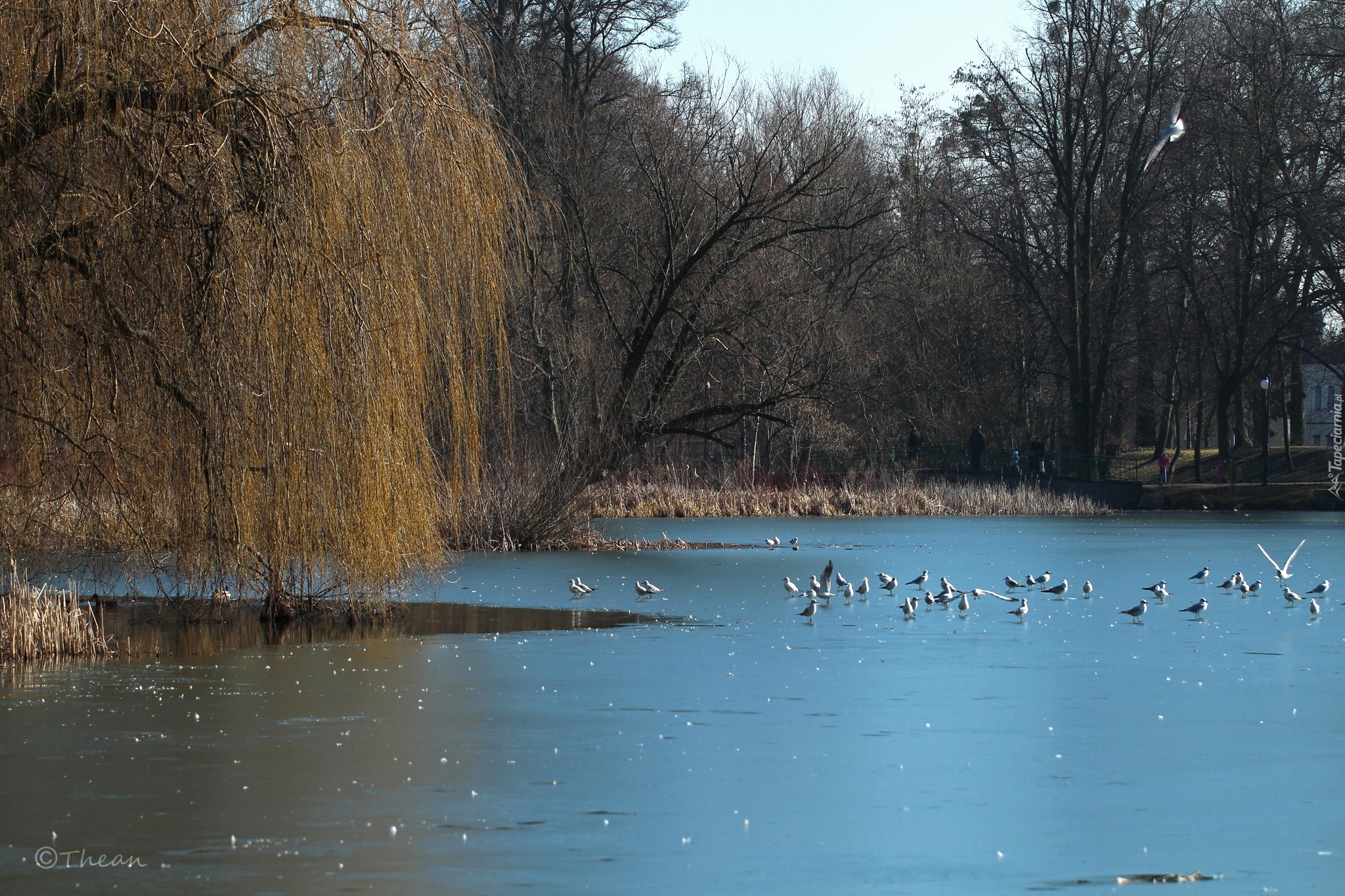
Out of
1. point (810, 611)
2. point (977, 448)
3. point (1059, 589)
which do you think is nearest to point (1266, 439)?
point (977, 448)

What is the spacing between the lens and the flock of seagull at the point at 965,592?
42.4 feet

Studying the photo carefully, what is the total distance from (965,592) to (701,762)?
825cm

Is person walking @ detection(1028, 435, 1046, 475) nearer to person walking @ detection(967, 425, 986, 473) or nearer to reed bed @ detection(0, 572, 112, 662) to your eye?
person walking @ detection(967, 425, 986, 473)

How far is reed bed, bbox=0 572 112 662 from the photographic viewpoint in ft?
32.0

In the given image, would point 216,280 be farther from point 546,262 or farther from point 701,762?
point 546,262

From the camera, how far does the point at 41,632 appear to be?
389 inches

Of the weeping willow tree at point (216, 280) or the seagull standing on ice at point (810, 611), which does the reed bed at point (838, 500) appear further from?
the weeping willow tree at point (216, 280)

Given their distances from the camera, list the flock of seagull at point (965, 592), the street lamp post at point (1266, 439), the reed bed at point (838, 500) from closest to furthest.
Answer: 1. the flock of seagull at point (965, 592)
2. the reed bed at point (838, 500)
3. the street lamp post at point (1266, 439)

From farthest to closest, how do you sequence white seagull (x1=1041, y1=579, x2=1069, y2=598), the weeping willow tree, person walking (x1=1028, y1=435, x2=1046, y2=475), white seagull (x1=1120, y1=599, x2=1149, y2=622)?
1. person walking (x1=1028, y1=435, x2=1046, y2=475)
2. white seagull (x1=1041, y1=579, x2=1069, y2=598)
3. white seagull (x1=1120, y1=599, x2=1149, y2=622)
4. the weeping willow tree

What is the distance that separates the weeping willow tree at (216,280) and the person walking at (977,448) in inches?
1224

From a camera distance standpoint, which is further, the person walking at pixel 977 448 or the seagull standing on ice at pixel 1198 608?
the person walking at pixel 977 448

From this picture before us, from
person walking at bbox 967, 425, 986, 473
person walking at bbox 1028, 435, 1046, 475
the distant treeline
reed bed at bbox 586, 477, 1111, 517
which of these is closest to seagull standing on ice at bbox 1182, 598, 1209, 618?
the distant treeline

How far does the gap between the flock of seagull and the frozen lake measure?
66 cm

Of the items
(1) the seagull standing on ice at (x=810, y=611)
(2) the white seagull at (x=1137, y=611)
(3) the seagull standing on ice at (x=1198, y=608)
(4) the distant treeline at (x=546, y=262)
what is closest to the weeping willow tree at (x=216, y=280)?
(4) the distant treeline at (x=546, y=262)
